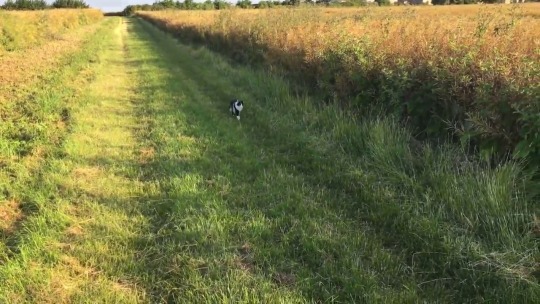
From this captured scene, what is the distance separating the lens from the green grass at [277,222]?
3312mm

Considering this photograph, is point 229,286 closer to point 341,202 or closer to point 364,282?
point 364,282

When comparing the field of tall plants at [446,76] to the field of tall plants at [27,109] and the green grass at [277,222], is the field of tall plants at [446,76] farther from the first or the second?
the field of tall plants at [27,109]

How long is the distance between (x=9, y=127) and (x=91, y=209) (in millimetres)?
4137

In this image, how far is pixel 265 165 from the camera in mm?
5891

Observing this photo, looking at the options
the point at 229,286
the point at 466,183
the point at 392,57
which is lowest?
the point at 229,286

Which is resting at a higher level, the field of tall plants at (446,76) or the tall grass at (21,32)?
the tall grass at (21,32)

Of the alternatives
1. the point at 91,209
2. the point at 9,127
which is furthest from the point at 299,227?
the point at 9,127

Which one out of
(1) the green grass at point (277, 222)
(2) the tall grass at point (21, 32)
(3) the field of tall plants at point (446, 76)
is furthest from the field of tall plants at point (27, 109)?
(3) the field of tall plants at point (446, 76)

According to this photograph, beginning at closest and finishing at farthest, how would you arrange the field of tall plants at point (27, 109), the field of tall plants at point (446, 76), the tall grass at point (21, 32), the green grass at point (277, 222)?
1. the green grass at point (277, 222)
2. the field of tall plants at point (446, 76)
3. the field of tall plants at point (27, 109)
4. the tall grass at point (21, 32)

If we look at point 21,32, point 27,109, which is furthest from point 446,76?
point 21,32

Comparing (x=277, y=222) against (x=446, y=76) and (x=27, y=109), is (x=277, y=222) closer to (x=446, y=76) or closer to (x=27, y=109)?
(x=446, y=76)

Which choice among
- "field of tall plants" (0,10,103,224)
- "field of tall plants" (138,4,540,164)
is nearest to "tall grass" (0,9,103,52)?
"field of tall plants" (0,10,103,224)

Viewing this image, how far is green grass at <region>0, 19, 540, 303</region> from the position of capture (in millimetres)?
3312

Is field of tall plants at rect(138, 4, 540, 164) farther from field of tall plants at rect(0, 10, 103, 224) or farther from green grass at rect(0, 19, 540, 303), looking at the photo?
field of tall plants at rect(0, 10, 103, 224)
